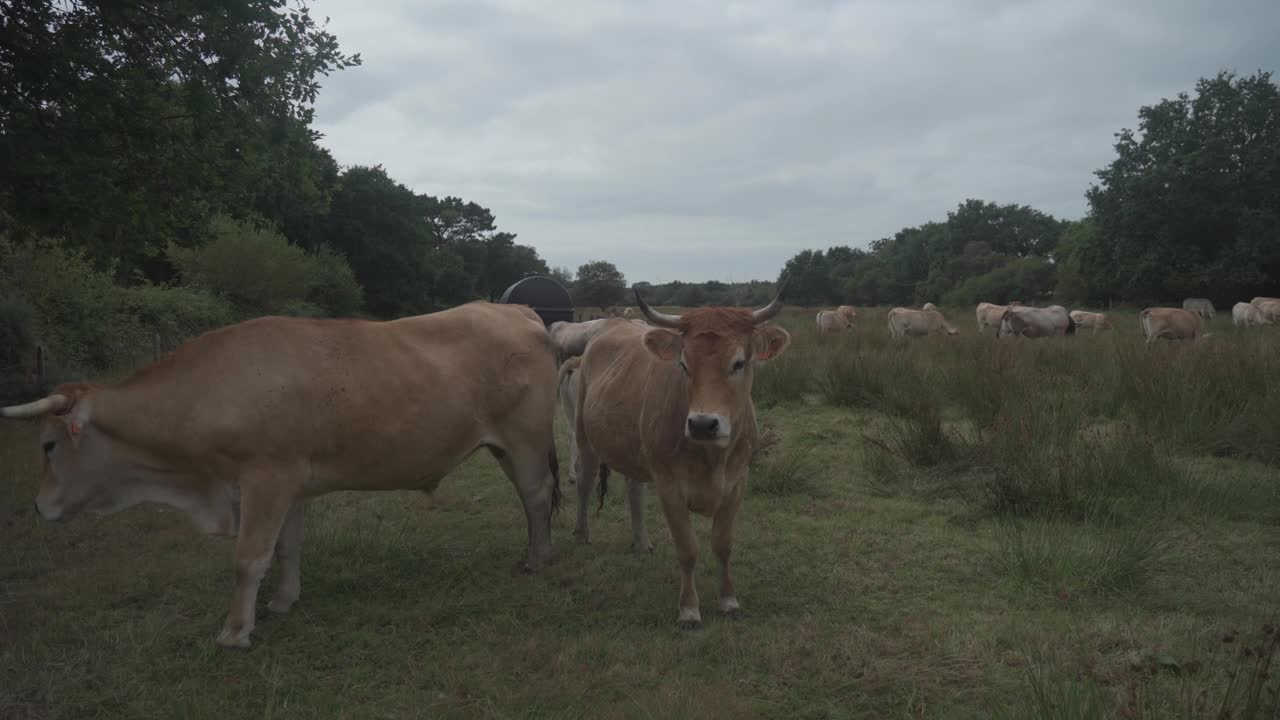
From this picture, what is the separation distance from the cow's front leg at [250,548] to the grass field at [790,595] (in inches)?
5.3

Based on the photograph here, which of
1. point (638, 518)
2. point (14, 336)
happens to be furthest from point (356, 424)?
point (14, 336)

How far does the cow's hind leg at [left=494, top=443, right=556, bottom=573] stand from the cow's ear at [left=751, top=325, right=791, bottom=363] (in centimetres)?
175

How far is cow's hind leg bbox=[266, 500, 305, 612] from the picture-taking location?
469 cm

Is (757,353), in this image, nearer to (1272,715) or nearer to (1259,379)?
(1272,715)

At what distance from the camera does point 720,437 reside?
156 inches

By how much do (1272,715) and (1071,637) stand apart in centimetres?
130

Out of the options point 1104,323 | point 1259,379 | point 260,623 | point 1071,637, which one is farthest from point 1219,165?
point 260,623

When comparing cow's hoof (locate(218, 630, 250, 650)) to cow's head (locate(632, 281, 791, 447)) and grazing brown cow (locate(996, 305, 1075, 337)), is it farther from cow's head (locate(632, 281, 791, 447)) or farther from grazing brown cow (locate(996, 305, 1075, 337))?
grazing brown cow (locate(996, 305, 1075, 337))

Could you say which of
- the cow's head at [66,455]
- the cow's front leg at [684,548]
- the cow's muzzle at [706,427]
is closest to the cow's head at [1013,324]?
the cow's front leg at [684,548]

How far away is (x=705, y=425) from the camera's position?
394 cm

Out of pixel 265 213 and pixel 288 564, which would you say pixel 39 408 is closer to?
pixel 288 564

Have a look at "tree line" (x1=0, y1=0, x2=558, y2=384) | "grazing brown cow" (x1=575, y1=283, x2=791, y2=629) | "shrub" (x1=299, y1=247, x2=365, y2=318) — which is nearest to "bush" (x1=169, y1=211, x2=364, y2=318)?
"shrub" (x1=299, y1=247, x2=365, y2=318)

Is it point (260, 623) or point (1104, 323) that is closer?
point (260, 623)

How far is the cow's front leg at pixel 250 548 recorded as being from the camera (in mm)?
4117
